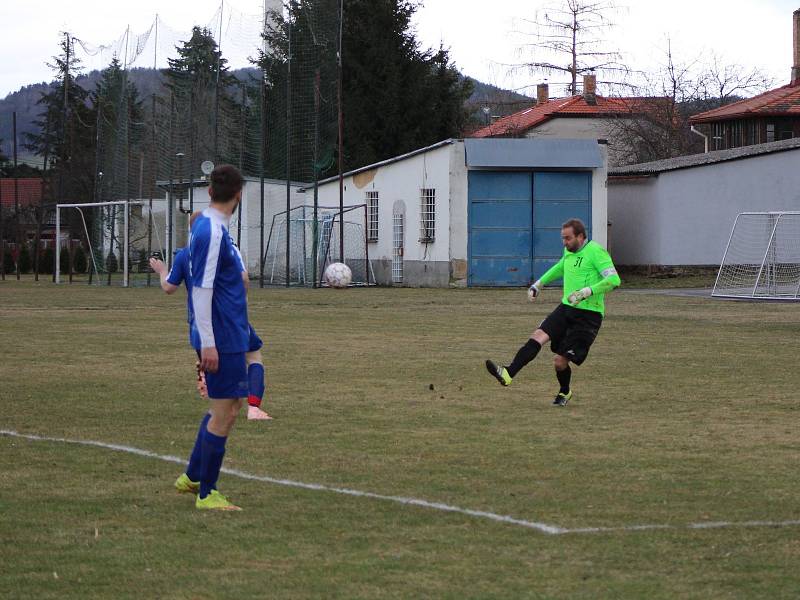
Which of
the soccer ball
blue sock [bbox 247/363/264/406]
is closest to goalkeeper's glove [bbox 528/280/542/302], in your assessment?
blue sock [bbox 247/363/264/406]

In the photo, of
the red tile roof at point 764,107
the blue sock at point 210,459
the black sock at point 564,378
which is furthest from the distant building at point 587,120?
the blue sock at point 210,459

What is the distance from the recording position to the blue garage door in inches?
1559

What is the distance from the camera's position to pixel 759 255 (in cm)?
4047

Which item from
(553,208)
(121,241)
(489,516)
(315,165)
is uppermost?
(315,165)

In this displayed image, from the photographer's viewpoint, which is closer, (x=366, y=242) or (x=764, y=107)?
(x=366, y=242)

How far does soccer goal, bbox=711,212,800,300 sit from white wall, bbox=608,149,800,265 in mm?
708

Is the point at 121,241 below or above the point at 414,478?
above

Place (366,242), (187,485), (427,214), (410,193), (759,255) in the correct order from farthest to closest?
(366,242)
(410,193)
(427,214)
(759,255)
(187,485)

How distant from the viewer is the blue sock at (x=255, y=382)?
10453 mm

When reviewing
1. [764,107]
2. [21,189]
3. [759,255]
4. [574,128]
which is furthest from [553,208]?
[21,189]

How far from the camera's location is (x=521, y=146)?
3975cm

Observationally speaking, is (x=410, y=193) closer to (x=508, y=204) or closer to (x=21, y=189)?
(x=508, y=204)

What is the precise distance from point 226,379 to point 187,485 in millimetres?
786

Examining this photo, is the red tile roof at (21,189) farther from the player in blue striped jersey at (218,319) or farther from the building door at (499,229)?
the player in blue striped jersey at (218,319)
